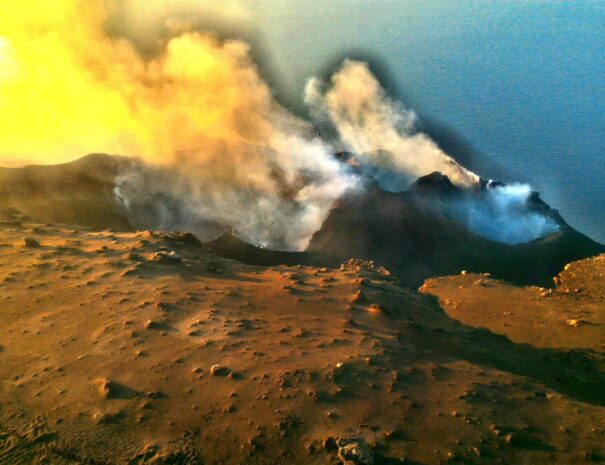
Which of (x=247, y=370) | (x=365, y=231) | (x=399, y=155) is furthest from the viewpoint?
(x=399, y=155)

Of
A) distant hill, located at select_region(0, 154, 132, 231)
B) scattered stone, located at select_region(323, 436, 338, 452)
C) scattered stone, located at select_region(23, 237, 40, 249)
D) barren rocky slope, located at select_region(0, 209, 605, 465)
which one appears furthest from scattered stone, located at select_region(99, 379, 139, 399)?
distant hill, located at select_region(0, 154, 132, 231)

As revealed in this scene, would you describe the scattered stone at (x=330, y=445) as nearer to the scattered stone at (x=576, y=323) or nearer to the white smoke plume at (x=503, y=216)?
the scattered stone at (x=576, y=323)

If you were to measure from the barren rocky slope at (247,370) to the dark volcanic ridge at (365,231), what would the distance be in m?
7.17

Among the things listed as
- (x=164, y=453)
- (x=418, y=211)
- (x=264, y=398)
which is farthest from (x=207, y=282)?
(x=418, y=211)

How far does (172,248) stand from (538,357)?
44.6 feet

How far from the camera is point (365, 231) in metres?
28.8

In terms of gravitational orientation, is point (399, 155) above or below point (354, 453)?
above

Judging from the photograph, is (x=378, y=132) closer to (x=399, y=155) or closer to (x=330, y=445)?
(x=399, y=155)

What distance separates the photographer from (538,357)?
58.9ft

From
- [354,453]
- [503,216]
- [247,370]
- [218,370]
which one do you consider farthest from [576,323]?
[218,370]

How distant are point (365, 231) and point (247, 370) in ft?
58.3

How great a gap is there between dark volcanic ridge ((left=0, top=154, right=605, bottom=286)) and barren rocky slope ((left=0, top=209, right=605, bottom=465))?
282 inches

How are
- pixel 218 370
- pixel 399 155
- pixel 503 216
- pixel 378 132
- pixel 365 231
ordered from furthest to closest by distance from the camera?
pixel 378 132, pixel 399 155, pixel 503 216, pixel 365 231, pixel 218 370

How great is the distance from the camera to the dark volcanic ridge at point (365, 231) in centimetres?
2625
